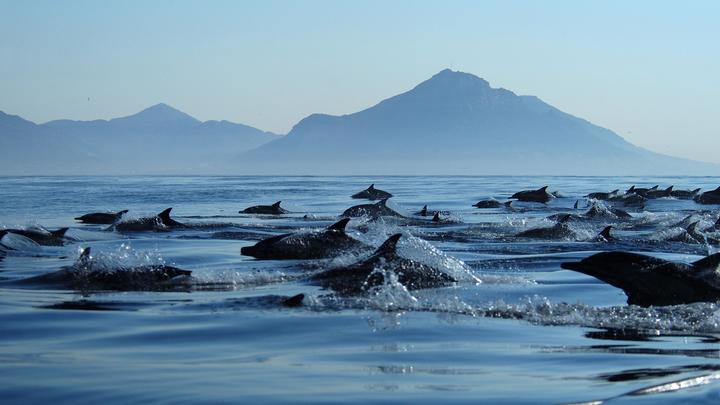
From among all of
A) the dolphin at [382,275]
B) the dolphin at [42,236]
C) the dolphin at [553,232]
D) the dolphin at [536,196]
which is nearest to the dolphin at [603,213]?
the dolphin at [553,232]

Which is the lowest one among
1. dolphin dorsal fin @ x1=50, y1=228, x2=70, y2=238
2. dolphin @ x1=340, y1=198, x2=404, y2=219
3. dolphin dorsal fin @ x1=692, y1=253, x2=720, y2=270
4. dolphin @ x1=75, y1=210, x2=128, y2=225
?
dolphin @ x1=75, y1=210, x2=128, y2=225

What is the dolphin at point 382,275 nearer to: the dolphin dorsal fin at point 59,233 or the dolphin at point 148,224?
the dolphin dorsal fin at point 59,233

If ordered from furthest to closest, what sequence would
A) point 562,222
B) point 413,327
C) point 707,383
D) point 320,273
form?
point 562,222 → point 320,273 → point 413,327 → point 707,383

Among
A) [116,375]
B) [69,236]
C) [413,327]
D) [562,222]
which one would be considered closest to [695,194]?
[562,222]

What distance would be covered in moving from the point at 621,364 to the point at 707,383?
39.9 inches

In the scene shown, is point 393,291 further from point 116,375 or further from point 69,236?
point 69,236

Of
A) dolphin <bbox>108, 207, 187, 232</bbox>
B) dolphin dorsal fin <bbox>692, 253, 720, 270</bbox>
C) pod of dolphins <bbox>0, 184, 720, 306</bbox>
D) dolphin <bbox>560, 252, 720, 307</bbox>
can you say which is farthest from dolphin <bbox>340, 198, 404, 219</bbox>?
dolphin dorsal fin <bbox>692, 253, 720, 270</bbox>

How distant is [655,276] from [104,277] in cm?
633

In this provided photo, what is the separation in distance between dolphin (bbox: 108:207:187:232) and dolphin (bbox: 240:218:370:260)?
711 centimetres

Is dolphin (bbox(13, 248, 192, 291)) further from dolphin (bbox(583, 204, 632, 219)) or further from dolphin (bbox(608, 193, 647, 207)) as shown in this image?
dolphin (bbox(608, 193, 647, 207))

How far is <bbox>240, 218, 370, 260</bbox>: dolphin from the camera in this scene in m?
17.9

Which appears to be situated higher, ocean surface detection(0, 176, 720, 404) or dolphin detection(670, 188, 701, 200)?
dolphin detection(670, 188, 701, 200)

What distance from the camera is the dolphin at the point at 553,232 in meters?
23.6

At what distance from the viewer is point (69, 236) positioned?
2236cm
